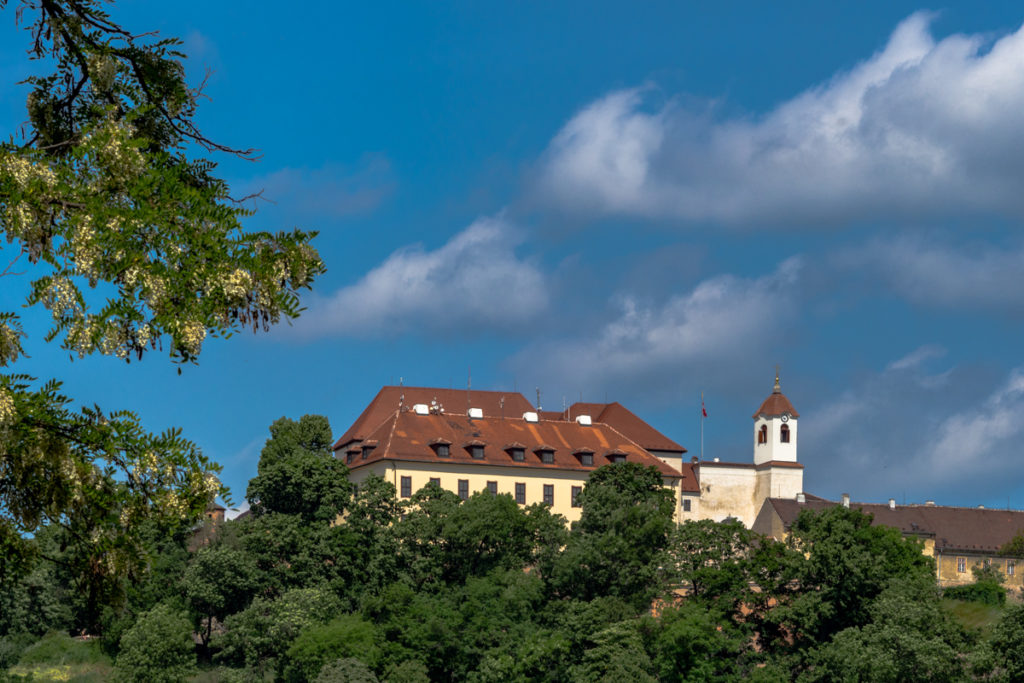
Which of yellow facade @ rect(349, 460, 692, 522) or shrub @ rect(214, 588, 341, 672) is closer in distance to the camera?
shrub @ rect(214, 588, 341, 672)

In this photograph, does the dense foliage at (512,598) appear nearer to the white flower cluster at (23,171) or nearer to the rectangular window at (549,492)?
the rectangular window at (549,492)

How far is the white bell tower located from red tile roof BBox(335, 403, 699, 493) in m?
14.3

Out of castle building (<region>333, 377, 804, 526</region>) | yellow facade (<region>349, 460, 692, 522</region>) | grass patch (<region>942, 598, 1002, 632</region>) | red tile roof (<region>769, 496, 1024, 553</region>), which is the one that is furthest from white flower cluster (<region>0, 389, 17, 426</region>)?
red tile roof (<region>769, 496, 1024, 553</region>)

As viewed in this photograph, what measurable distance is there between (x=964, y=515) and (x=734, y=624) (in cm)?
3708

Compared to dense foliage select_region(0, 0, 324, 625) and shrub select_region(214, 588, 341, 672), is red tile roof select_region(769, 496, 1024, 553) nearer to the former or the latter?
shrub select_region(214, 588, 341, 672)

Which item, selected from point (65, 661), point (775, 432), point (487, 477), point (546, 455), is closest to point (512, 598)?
point (487, 477)

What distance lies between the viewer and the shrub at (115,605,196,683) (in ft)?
198

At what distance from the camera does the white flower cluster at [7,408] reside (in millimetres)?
9047

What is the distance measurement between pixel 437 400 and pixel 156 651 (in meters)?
28.6

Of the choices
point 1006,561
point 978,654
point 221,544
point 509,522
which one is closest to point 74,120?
point 978,654

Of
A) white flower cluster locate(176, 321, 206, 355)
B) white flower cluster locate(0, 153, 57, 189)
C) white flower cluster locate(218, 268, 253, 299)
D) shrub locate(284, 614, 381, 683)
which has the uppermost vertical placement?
white flower cluster locate(0, 153, 57, 189)

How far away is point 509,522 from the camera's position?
64.5 meters

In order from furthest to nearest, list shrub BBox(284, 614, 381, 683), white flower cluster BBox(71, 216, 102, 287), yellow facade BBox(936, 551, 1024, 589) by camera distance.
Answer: yellow facade BBox(936, 551, 1024, 589) → shrub BBox(284, 614, 381, 683) → white flower cluster BBox(71, 216, 102, 287)

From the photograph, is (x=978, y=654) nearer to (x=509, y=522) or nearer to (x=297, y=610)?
(x=509, y=522)
